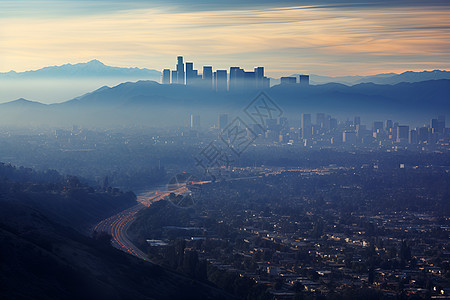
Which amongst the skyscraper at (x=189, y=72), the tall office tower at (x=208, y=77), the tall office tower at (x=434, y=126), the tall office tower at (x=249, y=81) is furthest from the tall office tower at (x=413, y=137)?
the skyscraper at (x=189, y=72)

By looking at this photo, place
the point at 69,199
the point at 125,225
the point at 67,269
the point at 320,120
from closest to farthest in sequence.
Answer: the point at 67,269, the point at 125,225, the point at 69,199, the point at 320,120

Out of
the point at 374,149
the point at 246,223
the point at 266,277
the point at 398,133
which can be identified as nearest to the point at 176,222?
the point at 246,223

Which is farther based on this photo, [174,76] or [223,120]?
[174,76]

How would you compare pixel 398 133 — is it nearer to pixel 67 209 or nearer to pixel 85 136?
pixel 85 136

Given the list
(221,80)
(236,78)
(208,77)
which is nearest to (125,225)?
(236,78)

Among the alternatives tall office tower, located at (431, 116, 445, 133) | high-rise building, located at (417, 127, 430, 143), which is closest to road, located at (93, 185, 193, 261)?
high-rise building, located at (417, 127, 430, 143)

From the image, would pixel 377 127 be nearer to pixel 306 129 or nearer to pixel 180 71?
pixel 306 129

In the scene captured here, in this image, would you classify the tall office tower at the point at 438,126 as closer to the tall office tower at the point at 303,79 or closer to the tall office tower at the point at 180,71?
the tall office tower at the point at 303,79
